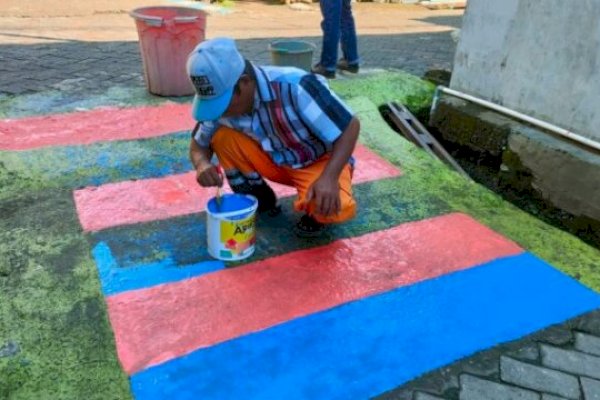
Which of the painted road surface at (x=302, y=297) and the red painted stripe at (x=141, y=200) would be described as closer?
the painted road surface at (x=302, y=297)

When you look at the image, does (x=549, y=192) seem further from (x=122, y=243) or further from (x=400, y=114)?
(x=122, y=243)

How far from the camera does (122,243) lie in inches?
97.3

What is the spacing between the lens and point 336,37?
15.8 ft

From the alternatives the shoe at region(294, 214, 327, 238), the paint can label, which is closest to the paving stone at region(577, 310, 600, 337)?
the shoe at region(294, 214, 327, 238)

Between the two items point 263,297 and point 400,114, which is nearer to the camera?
point 263,297

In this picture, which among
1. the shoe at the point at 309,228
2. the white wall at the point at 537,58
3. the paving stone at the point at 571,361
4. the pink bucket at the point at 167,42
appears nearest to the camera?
the paving stone at the point at 571,361

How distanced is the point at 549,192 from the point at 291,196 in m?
1.58

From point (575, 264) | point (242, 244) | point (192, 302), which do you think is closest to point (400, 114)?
point (575, 264)

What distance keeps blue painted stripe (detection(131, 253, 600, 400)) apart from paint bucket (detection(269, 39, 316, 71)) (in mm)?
2703

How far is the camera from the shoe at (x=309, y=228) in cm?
258

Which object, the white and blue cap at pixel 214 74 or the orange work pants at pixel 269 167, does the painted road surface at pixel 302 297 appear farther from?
the white and blue cap at pixel 214 74

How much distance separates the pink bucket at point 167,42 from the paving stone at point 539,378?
135 inches

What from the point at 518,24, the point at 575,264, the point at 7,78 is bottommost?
the point at 575,264

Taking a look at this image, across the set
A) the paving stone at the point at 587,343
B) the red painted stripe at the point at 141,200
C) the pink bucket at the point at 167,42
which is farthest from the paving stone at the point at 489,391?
the pink bucket at the point at 167,42
